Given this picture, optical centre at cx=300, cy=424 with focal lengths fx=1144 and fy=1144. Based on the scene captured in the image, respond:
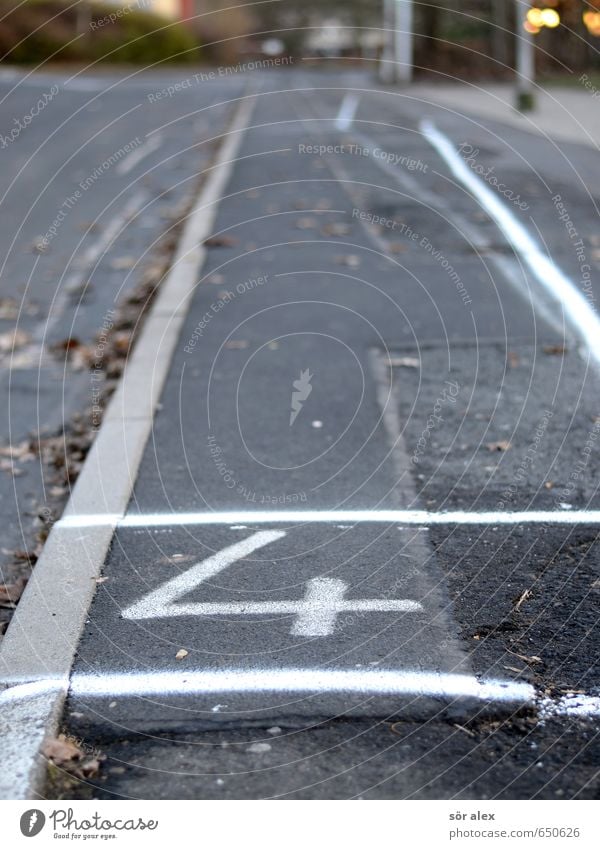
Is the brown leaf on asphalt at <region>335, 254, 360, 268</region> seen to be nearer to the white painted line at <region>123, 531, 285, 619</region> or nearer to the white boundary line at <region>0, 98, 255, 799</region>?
the white boundary line at <region>0, 98, 255, 799</region>

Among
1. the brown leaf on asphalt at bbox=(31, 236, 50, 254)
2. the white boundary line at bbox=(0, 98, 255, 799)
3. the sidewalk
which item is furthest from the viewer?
the sidewalk

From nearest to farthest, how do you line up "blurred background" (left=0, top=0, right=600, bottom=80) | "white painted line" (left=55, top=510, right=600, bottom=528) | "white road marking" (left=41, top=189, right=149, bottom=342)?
"white painted line" (left=55, top=510, right=600, bottom=528) → "white road marking" (left=41, top=189, right=149, bottom=342) → "blurred background" (left=0, top=0, right=600, bottom=80)

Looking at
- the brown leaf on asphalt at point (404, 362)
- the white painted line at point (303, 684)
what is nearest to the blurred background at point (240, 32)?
the brown leaf on asphalt at point (404, 362)

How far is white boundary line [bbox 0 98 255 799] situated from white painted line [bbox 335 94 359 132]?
1455cm

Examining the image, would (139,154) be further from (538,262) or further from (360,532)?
(360,532)

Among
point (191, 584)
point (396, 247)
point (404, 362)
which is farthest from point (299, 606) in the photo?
point (396, 247)

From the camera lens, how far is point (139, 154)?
1903 centimetres

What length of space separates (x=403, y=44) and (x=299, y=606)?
3928cm

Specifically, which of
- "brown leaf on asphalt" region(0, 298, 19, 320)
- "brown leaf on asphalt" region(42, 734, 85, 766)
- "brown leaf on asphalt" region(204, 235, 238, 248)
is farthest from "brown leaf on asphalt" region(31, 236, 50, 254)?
"brown leaf on asphalt" region(42, 734, 85, 766)

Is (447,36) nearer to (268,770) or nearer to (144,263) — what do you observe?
(144,263)

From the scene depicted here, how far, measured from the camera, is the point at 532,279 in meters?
8.90

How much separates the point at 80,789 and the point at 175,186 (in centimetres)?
1360

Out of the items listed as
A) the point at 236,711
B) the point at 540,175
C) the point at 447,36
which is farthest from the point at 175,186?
the point at 447,36

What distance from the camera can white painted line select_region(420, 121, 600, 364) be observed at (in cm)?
747
